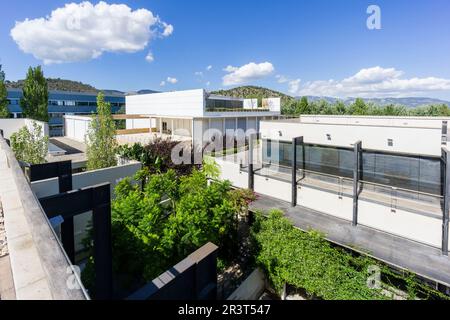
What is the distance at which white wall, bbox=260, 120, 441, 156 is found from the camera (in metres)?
10.7

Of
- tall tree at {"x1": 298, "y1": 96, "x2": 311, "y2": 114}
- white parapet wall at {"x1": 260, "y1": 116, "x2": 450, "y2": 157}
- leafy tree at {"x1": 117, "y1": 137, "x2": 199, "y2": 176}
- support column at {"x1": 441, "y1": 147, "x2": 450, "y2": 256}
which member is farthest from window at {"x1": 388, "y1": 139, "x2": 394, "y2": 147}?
tall tree at {"x1": 298, "y1": 96, "x2": 311, "y2": 114}

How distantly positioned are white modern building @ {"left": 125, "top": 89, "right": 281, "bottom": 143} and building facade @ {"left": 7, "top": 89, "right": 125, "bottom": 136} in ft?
66.8

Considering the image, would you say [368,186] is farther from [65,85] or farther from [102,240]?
[65,85]

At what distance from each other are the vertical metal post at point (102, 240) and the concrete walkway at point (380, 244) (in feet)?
25.5

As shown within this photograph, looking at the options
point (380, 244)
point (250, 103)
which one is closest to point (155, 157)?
point (380, 244)

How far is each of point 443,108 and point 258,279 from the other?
41504 mm

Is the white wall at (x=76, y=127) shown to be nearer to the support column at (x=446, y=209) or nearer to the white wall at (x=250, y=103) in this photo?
the white wall at (x=250, y=103)

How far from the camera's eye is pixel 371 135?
12109mm

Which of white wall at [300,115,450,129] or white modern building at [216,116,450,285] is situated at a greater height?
white wall at [300,115,450,129]

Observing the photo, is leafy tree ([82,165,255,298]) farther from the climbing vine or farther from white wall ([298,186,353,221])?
white wall ([298,186,353,221])

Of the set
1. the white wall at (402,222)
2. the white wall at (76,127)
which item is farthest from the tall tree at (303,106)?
the white wall at (402,222)

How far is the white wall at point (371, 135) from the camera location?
35.2 ft
